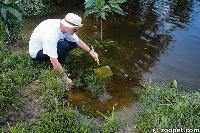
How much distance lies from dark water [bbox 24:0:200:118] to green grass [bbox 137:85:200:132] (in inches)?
12.3

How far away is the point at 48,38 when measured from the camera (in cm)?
655

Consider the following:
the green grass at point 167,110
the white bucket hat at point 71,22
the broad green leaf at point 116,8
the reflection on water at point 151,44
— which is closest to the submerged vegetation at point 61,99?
the green grass at point 167,110

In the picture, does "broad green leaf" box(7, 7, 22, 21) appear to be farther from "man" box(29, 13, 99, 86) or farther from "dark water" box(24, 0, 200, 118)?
"dark water" box(24, 0, 200, 118)

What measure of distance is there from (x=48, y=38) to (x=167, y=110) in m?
2.40

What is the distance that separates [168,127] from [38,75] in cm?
272

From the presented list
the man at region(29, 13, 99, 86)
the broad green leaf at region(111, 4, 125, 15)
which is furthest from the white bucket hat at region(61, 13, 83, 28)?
the broad green leaf at region(111, 4, 125, 15)

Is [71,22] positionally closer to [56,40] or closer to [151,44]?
[56,40]

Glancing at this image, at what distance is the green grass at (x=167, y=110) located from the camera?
5.67 meters

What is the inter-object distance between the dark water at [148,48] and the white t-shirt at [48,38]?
913mm

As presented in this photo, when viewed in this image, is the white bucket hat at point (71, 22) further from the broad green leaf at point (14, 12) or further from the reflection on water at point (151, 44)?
the broad green leaf at point (14, 12)

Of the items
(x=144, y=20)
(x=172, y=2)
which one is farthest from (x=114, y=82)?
(x=172, y=2)

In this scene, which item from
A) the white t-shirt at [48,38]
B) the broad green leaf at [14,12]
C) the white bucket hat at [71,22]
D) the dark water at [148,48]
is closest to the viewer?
the white bucket hat at [71,22]

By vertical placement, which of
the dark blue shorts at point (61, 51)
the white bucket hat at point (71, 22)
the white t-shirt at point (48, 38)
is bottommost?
the dark blue shorts at point (61, 51)

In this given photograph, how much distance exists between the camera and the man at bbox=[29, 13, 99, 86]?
6.46 meters
